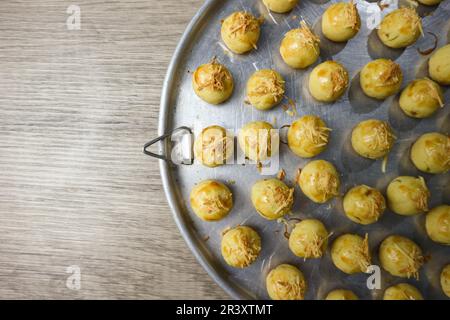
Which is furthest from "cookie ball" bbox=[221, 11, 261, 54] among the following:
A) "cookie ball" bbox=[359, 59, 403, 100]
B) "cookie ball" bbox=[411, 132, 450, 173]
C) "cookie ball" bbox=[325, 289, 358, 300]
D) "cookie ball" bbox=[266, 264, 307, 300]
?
"cookie ball" bbox=[325, 289, 358, 300]

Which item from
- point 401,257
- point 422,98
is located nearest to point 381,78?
point 422,98

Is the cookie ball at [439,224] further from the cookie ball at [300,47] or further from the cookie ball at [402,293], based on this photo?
the cookie ball at [300,47]

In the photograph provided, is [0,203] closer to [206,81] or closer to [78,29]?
[78,29]

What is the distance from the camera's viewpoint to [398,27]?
1249 mm

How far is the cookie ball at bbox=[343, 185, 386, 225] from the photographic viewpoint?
1.23 metres

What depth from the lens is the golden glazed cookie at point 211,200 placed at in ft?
4.13

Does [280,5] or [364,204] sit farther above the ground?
[280,5]

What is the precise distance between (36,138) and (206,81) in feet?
2.66

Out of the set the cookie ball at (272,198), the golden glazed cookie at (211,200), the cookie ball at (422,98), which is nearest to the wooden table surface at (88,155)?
the golden glazed cookie at (211,200)

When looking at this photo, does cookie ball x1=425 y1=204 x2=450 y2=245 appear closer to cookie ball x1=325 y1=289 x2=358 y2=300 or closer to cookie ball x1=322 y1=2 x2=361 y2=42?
cookie ball x1=325 y1=289 x2=358 y2=300

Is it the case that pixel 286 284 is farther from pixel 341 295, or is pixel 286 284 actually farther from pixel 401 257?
pixel 401 257

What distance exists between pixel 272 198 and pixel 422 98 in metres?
0.63

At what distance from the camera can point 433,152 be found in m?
1.23

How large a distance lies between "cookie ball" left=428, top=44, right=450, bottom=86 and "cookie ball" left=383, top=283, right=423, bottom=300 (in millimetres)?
754
